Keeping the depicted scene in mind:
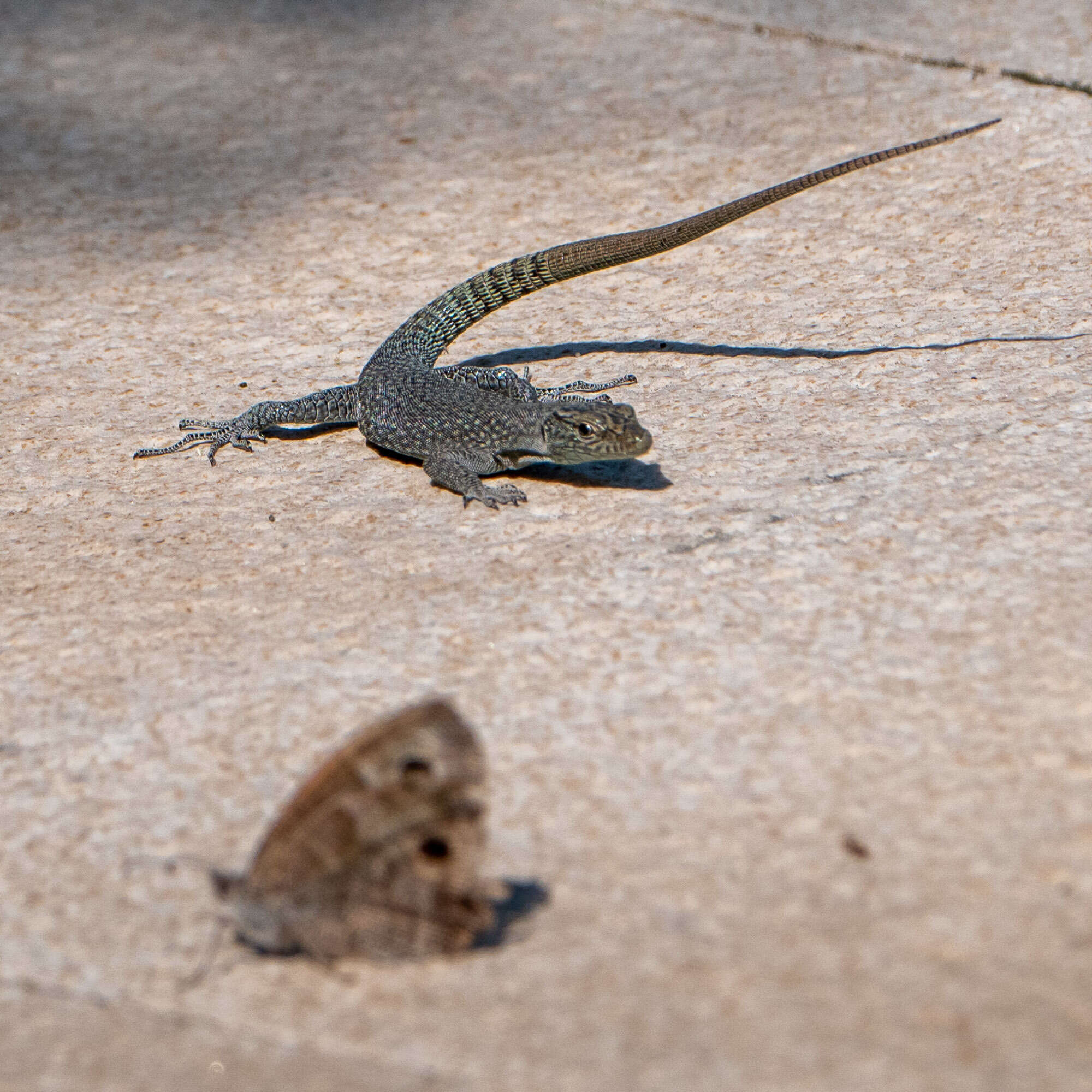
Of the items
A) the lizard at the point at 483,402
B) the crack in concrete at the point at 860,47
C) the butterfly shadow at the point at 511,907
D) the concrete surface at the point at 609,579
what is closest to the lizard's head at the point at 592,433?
the lizard at the point at 483,402

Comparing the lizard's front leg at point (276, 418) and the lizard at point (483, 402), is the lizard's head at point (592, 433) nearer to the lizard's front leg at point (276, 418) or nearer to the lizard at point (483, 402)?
the lizard at point (483, 402)

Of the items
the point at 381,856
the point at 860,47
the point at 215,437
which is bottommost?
the point at 381,856

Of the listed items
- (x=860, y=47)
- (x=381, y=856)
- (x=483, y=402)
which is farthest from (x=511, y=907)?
(x=860, y=47)

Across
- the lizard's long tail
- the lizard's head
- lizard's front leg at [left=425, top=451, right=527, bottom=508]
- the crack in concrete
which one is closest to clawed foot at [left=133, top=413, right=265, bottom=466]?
the lizard's long tail

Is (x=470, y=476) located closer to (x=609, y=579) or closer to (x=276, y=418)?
(x=609, y=579)

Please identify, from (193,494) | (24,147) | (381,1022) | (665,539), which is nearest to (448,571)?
(665,539)

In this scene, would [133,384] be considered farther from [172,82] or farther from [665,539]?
[172,82]
